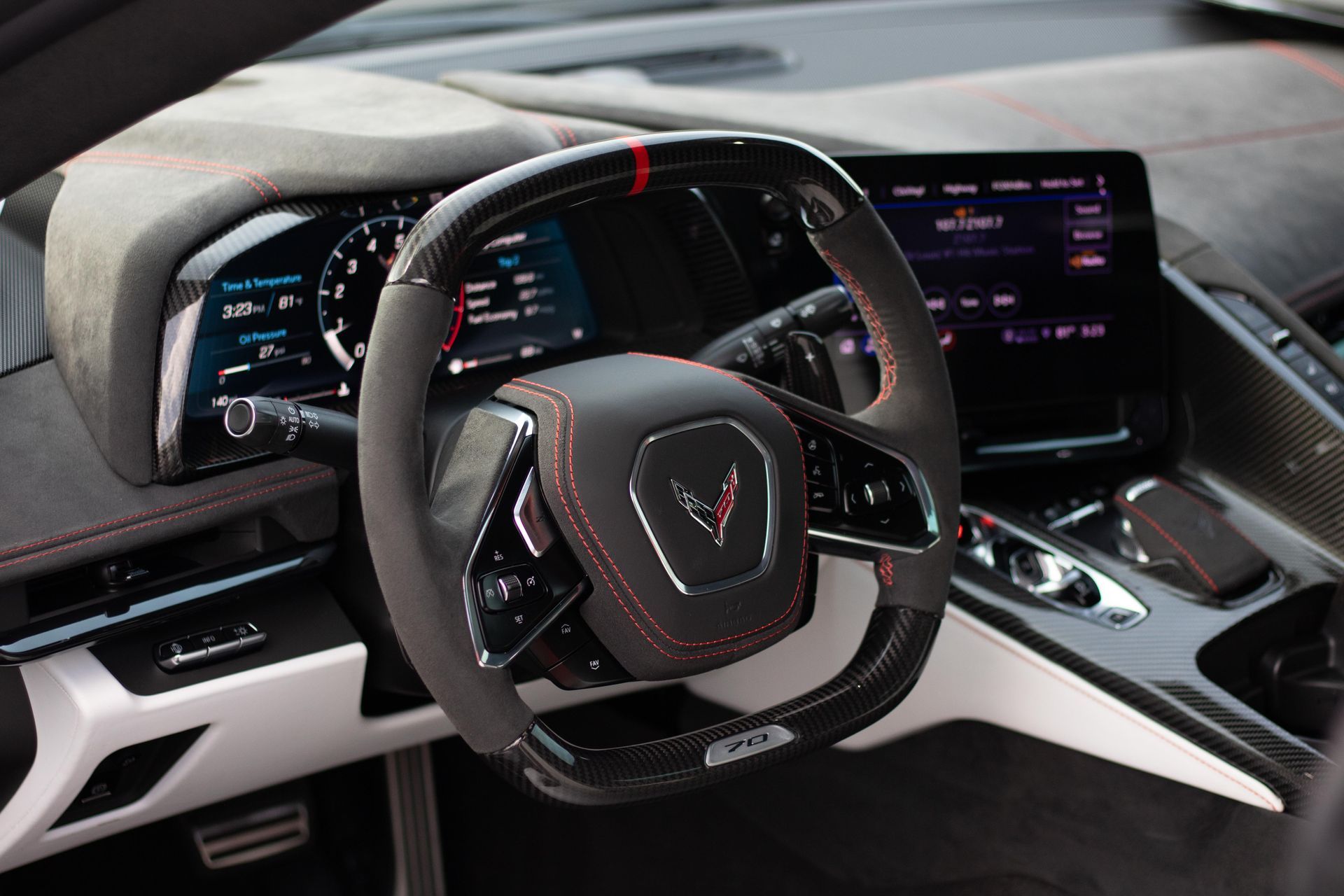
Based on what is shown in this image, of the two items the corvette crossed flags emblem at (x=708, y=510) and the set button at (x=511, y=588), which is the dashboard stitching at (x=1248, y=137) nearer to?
the corvette crossed flags emblem at (x=708, y=510)

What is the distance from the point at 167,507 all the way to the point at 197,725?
225 millimetres

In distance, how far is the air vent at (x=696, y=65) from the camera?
242cm

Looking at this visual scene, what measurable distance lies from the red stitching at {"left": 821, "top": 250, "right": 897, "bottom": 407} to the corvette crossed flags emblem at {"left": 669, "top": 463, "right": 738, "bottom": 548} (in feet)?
0.68

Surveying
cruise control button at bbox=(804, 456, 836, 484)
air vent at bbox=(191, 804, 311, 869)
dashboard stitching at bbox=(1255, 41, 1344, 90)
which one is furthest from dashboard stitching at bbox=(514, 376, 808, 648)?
dashboard stitching at bbox=(1255, 41, 1344, 90)

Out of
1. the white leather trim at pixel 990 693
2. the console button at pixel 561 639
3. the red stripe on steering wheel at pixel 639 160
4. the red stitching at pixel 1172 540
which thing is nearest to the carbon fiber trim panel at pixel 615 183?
the red stripe on steering wheel at pixel 639 160

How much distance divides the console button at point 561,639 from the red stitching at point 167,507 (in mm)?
280

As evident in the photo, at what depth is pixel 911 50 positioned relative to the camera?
2.74 metres

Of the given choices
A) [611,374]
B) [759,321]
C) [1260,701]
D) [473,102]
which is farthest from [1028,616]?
[473,102]

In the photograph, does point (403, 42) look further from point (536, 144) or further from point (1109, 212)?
point (1109, 212)

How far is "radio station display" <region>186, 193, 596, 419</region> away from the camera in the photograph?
113cm

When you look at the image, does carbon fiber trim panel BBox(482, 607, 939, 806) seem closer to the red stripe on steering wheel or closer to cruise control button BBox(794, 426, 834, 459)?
cruise control button BBox(794, 426, 834, 459)

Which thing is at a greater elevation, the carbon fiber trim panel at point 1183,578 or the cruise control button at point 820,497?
the cruise control button at point 820,497

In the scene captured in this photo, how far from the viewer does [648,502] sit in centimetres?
95

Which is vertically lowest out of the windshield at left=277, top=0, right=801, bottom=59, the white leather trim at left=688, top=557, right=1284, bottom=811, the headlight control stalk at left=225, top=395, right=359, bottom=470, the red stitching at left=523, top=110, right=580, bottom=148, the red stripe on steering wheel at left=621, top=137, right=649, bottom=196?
the white leather trim at left=688, top=557, right=1284, bottom=811
